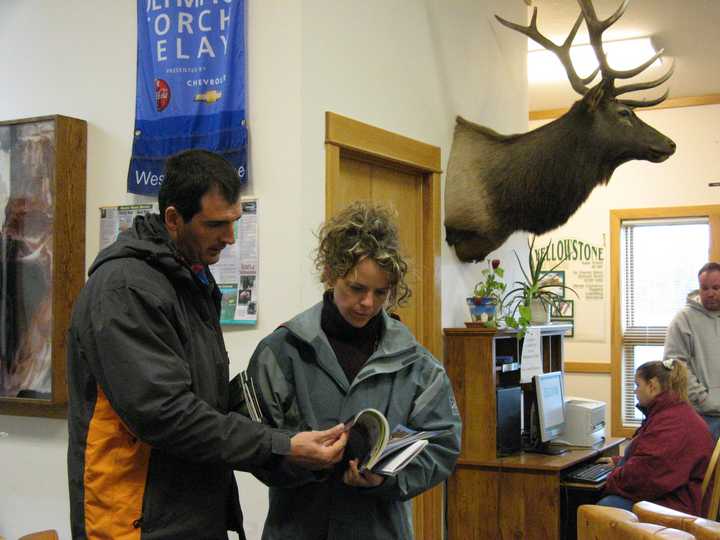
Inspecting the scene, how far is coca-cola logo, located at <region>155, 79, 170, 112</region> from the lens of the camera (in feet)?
10.2

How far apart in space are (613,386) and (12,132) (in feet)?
17.6

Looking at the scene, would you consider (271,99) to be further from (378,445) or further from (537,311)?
(537,311)

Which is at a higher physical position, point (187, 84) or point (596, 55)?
Answer: point (596, 55)

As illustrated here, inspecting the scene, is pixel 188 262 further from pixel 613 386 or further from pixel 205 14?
pixel 613 386

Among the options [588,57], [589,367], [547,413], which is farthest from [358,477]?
[589,367]

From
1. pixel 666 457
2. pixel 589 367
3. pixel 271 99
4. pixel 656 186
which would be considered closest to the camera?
pixel 271 99

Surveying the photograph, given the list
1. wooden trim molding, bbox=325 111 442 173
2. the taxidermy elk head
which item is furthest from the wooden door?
the taxidermy elk head

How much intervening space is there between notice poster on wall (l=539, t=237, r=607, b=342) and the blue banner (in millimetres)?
4746

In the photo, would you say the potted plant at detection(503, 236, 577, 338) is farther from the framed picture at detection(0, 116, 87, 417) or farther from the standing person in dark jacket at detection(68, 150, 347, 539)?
the standing person in dark jacket at detection(68, 150, 347, 539)

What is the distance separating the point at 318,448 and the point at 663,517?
65cm

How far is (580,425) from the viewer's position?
14.8 feet

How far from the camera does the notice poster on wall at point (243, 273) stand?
117 inches

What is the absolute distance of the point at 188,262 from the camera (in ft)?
5.95

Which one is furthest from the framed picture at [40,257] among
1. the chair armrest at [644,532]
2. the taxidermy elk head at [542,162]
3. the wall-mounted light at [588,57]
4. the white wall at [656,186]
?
the white wall at [656,186]
